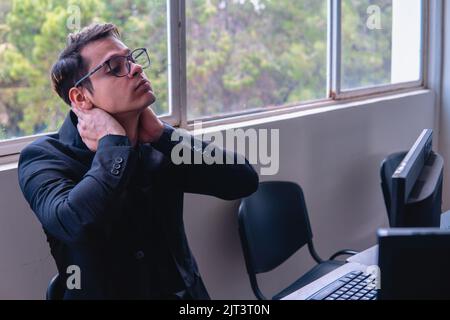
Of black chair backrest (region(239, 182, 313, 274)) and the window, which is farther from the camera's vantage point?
black chair backrest (region(239, 182, 313, 274))

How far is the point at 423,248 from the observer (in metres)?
0.80

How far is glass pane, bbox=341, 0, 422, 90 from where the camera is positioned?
3.42 m

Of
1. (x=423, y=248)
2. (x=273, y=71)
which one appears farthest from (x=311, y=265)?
(x=423, y=248)

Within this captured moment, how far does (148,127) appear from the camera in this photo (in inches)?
66.7

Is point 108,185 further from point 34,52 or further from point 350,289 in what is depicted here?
point 34,52

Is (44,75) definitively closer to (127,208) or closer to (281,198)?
(127,208)

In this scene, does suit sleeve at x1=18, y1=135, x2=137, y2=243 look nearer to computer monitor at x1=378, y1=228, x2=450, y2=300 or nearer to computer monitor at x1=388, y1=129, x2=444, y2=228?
computer monitor at x1=388, y1=129, x2=444, y2=228

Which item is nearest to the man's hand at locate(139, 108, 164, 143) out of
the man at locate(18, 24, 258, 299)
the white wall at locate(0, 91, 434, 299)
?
the man at locate(18, 24, 258, 299)

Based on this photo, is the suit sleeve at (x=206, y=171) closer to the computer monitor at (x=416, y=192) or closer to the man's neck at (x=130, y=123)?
the man's neck at (x=130, y=123)

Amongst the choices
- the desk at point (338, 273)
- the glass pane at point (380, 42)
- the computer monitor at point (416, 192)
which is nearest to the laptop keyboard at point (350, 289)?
the desk at point (338, 273)

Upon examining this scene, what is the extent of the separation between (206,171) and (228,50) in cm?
107

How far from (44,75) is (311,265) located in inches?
63.3

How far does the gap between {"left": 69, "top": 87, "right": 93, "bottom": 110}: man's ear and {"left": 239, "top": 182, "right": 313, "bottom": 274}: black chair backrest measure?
958 mm

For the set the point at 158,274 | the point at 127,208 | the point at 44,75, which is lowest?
the point at 158,274
